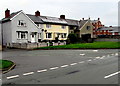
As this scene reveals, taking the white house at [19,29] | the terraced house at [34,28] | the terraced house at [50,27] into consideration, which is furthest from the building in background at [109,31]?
the white house at [19,29]

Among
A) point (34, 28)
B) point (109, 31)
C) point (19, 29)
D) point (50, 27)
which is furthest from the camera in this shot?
point (109, 31)

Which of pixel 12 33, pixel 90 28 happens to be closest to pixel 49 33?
pixel 12 33

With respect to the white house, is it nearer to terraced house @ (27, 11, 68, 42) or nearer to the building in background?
terraced house @ (27, 11, 68, 42)

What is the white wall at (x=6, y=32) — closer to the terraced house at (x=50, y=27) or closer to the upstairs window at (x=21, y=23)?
the upstairs window at (x=21, y=23)

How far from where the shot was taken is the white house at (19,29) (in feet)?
117

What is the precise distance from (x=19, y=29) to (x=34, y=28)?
172 inches

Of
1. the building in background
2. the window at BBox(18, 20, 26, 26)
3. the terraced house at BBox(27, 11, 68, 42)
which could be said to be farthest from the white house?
the building in background

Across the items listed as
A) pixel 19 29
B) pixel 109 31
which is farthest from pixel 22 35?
pixel 109 31

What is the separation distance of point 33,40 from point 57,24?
9.90 m

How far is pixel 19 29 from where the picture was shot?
36719 mm

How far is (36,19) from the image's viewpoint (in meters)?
43.4

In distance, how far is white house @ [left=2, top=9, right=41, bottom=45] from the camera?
117 ft

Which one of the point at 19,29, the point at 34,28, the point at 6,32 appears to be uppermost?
the point at 34,28

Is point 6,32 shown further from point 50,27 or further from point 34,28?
point 50,27
